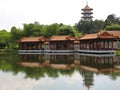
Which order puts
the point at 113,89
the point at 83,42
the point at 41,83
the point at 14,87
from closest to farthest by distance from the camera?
the point at 113,89, the point at 14,87, the point at 41,83, the point at 83,42

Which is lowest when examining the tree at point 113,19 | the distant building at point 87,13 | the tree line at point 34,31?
the tree line at point 34,31

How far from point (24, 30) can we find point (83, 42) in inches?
748

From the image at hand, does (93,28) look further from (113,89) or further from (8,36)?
(113,89)

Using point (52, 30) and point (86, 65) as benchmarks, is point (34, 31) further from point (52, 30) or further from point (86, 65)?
point (86, 65)

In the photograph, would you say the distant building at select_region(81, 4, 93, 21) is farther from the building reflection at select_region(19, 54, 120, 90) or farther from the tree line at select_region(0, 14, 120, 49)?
the building reflection at select_region(19, 54, 120, 90)

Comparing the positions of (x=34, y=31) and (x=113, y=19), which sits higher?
(x=113, y=19)

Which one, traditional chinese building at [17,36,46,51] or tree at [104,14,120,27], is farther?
tree at [104,14,120,27]

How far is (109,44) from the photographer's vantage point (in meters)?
45.3

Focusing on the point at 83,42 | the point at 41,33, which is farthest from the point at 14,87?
the point at 41,33

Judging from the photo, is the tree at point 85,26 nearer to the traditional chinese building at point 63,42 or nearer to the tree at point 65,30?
the tree at point 65,30

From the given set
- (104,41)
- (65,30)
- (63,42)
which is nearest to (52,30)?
(65,30)

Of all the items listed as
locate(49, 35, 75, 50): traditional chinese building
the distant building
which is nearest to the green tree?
locate(49, 35, 75, 50): traditional chinese building

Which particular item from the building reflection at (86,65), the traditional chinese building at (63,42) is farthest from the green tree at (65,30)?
the building reflection at (86,65)

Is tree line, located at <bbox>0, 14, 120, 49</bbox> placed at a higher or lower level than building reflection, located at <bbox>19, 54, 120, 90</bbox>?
higher
